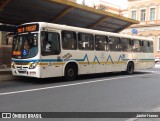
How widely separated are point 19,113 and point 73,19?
44.0ft

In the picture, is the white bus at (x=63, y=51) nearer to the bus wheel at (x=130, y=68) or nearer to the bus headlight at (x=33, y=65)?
the bus headlight at (x=33, y=65)

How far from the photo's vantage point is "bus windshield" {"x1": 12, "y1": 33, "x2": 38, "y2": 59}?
13797mm

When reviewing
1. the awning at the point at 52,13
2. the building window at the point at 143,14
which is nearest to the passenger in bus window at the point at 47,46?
the awning at the point at 52,13

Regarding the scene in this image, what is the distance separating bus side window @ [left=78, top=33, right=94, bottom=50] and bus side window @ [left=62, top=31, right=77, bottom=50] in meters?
0.43

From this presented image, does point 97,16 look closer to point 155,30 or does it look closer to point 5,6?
point 5,6

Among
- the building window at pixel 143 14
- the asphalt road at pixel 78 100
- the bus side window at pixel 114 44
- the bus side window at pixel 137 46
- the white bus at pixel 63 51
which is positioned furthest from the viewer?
the building window at pixel 143 14

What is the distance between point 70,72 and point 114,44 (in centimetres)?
480

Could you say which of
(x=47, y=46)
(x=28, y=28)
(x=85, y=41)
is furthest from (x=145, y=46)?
(x=28, y=28)

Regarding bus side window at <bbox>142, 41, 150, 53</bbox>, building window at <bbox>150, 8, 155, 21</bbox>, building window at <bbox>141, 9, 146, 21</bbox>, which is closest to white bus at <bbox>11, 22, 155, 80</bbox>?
bus side window at <bbox>142, 41, 150, 53</bbox>

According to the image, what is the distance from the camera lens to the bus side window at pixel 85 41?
1605 cm

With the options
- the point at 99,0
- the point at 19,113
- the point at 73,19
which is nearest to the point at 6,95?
the point at 19,113

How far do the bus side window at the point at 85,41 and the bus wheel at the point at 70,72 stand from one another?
124 cm

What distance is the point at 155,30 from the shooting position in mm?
57188

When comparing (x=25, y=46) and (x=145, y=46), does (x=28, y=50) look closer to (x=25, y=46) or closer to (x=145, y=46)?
(x=25, y=46)
